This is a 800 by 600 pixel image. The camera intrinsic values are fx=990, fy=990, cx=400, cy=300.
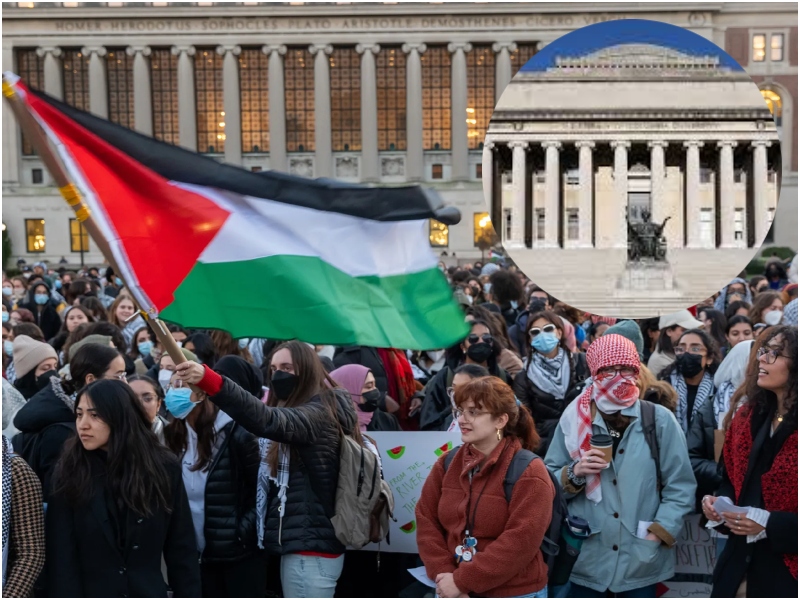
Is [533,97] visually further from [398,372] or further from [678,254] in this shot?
[398,372]

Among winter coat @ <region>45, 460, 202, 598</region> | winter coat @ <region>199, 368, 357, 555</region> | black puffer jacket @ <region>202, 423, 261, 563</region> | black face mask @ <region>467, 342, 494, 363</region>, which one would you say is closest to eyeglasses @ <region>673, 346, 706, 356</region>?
black face mask @ <region>467, 342, 494, 363</region>

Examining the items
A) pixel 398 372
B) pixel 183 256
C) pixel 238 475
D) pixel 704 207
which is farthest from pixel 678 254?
pixel 398 372

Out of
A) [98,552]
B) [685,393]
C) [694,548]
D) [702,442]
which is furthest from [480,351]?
[98,552]

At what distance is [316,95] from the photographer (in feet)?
190

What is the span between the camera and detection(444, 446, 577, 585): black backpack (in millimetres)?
4520

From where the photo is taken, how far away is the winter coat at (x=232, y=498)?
17.3ft

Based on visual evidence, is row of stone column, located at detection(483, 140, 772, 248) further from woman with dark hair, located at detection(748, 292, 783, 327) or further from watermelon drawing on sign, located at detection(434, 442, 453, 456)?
woman with dark hair, located at detection(748, 292, 783, 327)

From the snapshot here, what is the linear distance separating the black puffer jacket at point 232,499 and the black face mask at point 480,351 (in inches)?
95.2

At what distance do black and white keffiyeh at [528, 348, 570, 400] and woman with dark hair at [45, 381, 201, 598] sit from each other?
3095 millimetres

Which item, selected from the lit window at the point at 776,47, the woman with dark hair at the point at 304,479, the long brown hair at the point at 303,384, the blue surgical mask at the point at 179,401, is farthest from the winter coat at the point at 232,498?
the lit window at the point at 776,47

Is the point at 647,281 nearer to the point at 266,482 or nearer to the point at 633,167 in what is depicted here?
the point at 633,167

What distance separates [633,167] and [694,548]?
9.62 feet

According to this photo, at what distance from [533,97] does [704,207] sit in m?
0.74

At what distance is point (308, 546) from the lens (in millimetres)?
5062
